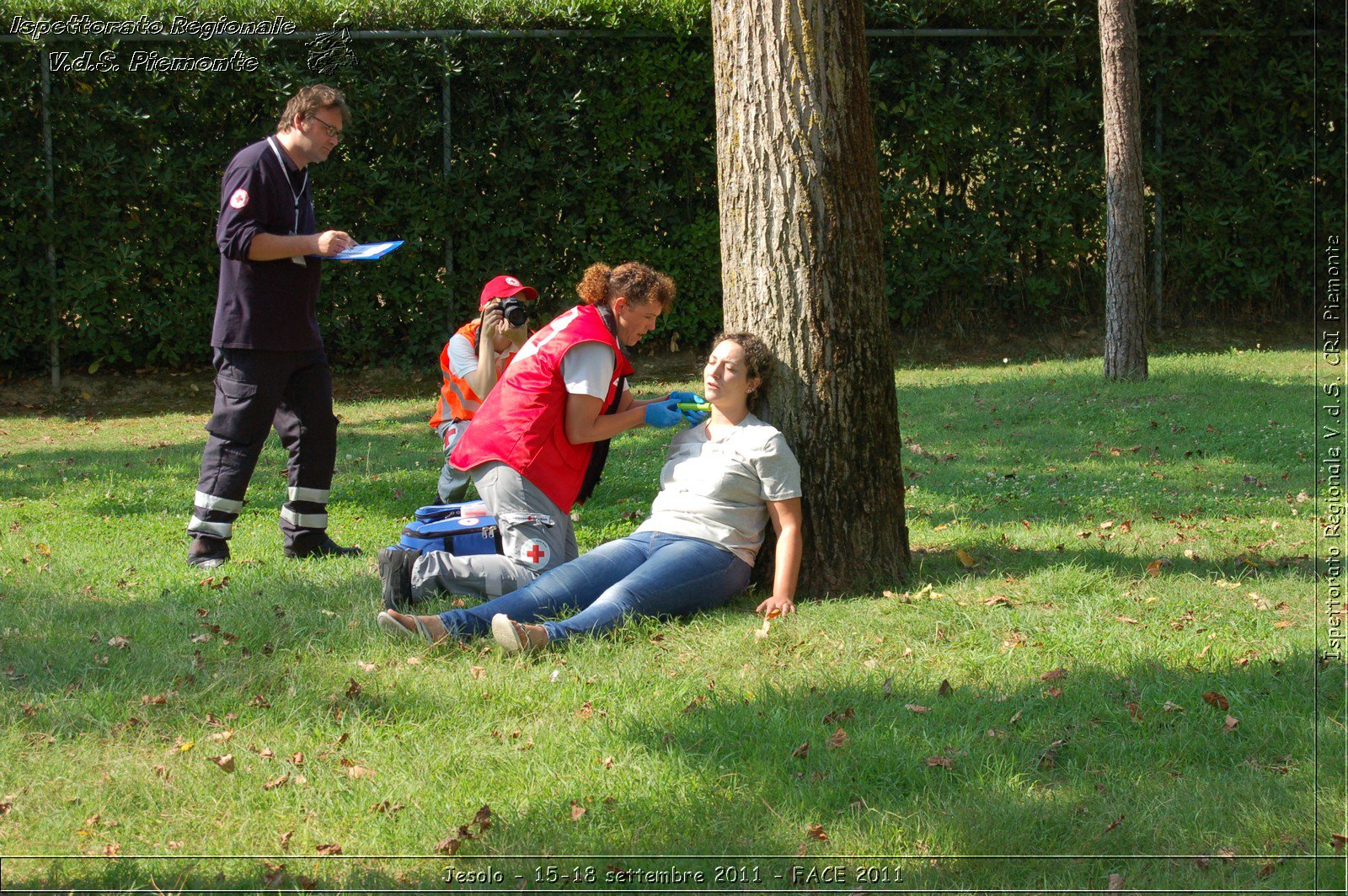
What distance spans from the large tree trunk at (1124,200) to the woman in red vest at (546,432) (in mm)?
6045

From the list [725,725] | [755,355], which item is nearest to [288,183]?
[755,355]

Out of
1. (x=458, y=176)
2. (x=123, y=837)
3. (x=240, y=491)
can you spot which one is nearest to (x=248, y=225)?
(x=240, y=491)

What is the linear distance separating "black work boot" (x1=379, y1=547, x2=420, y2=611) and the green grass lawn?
131mm

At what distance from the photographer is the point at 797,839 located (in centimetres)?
291

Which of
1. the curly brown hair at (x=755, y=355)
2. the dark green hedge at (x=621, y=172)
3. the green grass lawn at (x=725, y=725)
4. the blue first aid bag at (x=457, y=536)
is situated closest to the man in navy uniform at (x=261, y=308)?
the green grass lawn at (x=725, y=725)

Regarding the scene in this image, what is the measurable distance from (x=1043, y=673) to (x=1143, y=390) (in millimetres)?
6102

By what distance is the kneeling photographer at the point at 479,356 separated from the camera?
19.6 feet

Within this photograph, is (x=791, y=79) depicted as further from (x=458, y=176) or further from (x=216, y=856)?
(x=458, y=176)

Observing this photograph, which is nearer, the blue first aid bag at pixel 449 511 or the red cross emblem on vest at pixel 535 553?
the red cross emblem on vest at pixel 535 553

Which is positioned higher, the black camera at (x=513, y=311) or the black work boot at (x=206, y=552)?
the black camera at (x=513, y=311)

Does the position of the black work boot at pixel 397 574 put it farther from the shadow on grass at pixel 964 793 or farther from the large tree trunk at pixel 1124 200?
the large tree trunk at pixel 1124 200

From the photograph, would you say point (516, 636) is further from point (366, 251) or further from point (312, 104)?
point (312, 104)

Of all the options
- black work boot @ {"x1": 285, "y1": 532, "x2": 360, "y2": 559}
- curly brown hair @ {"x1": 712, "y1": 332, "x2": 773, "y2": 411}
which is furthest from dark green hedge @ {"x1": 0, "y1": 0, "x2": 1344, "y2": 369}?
curly brown hair @ {"x1": 712, "y1": 332, "x2": 773, "y2": 411}

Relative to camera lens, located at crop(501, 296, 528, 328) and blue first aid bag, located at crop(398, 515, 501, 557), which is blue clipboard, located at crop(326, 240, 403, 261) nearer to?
camera lens, located at crop(501, 296, 528, 328)
